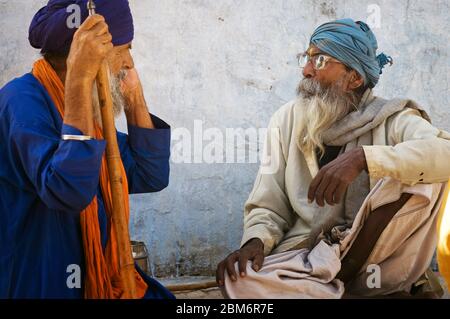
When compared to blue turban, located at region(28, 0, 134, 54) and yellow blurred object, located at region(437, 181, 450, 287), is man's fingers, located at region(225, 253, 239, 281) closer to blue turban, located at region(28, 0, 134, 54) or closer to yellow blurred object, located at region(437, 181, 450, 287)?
blue turban, located at region(28, 0, 134, 54)

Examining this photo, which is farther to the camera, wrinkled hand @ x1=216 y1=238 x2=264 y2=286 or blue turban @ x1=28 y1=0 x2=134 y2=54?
wrinkled hand @ x1=216 y1=238 x2=264 y2=286

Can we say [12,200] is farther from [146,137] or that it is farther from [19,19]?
[19,19]

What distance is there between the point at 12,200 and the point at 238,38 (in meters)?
2.75

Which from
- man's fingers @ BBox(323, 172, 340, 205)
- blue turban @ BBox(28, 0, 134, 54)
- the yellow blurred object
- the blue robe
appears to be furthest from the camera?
man's fingers @ BBox(323, 172, 340, 205)

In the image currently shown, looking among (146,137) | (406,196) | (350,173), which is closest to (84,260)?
(146,137)

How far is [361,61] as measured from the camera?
498 cm

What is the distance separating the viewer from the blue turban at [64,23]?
3889 mm

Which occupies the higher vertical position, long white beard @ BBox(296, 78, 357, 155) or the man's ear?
the man's ear

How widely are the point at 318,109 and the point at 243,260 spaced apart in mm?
985

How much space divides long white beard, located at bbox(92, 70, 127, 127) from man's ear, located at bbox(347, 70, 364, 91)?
1.44 meters

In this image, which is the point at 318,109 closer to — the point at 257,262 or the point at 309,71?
the point at 309,71

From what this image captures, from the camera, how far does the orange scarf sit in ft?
12.4

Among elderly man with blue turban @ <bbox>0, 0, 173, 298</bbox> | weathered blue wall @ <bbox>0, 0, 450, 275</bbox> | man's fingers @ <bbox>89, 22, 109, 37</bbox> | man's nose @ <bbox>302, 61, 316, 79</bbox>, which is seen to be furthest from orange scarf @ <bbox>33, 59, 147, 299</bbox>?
weathered blue wall @ <bbox>0, 0, 450, 275</bbox>

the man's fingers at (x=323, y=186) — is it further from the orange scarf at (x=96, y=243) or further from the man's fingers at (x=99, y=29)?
the man's fingers at (x=99, y=29)
